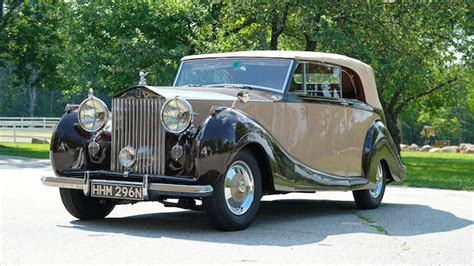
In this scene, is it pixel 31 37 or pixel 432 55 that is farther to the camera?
pixel 31 37

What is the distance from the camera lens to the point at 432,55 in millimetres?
26094

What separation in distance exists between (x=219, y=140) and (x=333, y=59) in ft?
10.1

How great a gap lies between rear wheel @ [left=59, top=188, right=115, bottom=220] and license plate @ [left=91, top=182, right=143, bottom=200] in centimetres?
69

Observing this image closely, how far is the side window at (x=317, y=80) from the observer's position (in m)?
9.03

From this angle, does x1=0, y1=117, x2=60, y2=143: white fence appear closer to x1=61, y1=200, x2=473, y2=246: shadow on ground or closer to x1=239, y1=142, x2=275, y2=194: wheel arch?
x1=61, y1=200, x2=473, y2=246: shadow on ground

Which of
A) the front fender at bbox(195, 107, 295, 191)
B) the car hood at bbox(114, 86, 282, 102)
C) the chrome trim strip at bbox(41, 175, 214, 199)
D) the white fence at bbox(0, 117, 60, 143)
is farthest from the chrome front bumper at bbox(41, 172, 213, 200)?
the white fence at bbox(0, 117, 60, 143)

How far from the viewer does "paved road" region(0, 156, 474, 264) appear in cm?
625

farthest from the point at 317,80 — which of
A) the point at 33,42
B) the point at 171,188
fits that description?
the point at 33,42

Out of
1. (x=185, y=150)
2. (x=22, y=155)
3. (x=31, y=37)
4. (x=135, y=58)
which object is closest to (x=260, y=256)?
(x=185, y=150)

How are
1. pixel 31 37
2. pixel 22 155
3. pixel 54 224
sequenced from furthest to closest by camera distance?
pixel 31 37 → pixel 22 155 → pixel 54 224

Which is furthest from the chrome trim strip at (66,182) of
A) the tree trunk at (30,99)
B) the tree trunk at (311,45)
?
the tree trunk at (30,99)

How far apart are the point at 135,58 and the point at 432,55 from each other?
9.99m

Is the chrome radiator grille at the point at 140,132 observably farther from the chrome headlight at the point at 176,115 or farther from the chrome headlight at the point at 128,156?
the chrome headlight at the point at 176,115

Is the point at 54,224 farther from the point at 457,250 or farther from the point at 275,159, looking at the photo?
the point at 457,250
